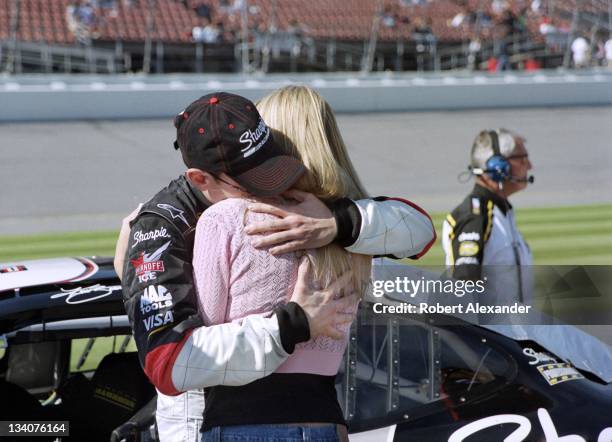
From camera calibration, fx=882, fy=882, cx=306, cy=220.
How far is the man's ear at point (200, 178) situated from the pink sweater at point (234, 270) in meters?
0.06

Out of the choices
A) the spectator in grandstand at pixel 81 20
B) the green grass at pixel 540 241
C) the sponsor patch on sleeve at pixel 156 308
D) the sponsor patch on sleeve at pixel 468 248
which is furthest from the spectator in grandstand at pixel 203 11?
the sponsor patch on sleeve at pixel 156 308

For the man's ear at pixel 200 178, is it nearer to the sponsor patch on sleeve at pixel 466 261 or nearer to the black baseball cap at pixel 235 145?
the black baseball cap at pixel 235 145

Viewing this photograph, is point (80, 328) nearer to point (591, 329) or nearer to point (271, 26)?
point (591, 329)

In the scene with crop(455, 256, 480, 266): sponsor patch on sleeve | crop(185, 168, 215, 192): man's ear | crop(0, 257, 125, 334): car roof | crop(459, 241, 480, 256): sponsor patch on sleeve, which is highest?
crop(185, 168, 215, 192): man's ear

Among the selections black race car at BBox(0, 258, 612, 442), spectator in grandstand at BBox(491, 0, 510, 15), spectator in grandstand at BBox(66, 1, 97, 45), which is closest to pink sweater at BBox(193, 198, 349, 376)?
black race car at BBox(0, 258, 612, 442)

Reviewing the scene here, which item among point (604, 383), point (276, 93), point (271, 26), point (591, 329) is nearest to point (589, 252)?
point (591, 329)

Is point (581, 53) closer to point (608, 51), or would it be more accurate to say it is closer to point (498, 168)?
point (608, 51)

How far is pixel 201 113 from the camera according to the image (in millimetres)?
1875

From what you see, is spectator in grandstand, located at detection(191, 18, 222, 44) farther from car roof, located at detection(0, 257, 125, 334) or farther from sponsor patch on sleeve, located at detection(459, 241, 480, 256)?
car roof, located at detection(0, 257, 125, 334)

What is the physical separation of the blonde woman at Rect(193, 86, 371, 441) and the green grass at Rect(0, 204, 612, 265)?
265 inches

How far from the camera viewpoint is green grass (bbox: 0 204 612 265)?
9.12 m

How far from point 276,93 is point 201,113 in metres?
0.26

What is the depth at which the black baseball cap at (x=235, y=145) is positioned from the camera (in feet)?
6.10

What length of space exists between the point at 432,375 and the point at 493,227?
1.51m
